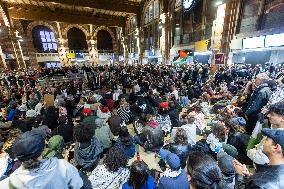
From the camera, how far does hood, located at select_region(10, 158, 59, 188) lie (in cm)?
160

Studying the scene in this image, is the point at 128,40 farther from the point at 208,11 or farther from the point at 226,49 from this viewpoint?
the point at 226,49

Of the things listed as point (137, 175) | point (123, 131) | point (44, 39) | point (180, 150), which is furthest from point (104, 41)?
point (137, 175)

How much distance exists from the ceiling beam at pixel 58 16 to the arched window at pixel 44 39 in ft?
24.1

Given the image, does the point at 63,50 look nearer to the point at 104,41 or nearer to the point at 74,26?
the point at 74,26

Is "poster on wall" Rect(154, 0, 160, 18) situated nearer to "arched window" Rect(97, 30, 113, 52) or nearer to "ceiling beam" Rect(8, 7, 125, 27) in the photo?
"ceiling beam" Rect(8, 7, 125, 27)

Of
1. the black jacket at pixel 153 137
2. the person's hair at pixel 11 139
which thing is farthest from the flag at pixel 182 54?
the person's hair at pixel 11 139

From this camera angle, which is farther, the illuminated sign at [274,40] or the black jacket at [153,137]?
the illuminated sign at [274,40]

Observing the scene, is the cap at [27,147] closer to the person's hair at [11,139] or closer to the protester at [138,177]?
the protester at [138,177]

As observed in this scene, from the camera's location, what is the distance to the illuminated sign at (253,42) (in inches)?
432

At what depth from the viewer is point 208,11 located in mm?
15781

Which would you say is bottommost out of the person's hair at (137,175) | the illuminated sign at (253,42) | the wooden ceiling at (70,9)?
the person's hair at (137,175)

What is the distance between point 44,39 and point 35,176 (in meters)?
38.4

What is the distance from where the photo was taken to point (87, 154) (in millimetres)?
3602

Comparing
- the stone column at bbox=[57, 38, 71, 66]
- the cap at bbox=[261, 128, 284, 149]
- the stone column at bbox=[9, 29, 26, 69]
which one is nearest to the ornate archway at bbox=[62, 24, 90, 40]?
the stone column at bbox=[57, 38, 71, 66]
